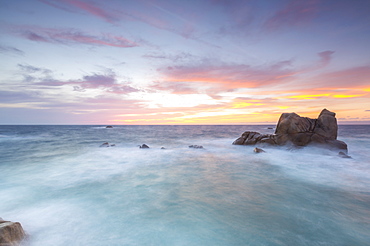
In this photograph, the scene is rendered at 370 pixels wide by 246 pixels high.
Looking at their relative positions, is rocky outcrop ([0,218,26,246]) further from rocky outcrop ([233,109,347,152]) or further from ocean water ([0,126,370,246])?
rocky outcrop ([233,109,347,152])

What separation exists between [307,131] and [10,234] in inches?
903

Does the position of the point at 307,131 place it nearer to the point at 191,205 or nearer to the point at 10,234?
the point at 191,205

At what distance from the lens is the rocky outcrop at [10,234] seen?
3.71 metres

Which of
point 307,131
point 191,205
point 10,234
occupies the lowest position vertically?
point 191,205

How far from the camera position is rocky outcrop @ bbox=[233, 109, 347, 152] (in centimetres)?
1788

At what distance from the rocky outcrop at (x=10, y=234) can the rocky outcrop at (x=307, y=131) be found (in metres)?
21.1

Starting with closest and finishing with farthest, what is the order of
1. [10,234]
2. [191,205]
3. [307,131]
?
[10,234] → [191,205] → [307,131]

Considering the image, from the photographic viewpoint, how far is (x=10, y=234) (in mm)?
3920

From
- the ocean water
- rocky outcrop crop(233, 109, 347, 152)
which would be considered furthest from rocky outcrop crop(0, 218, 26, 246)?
rocky outcrop crop(233, 109, 347, 152)

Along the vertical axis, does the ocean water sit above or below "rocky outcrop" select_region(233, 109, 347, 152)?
below

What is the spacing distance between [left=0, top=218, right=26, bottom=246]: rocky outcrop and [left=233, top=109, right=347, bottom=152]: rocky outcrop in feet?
69.2

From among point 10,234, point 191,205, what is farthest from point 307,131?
point 10,234

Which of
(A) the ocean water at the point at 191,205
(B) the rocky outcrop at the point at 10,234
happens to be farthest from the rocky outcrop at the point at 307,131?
(B) the rocky outcrop at the point at 10,234

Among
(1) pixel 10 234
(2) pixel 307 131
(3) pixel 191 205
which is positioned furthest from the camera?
(2) pixel 307 131
